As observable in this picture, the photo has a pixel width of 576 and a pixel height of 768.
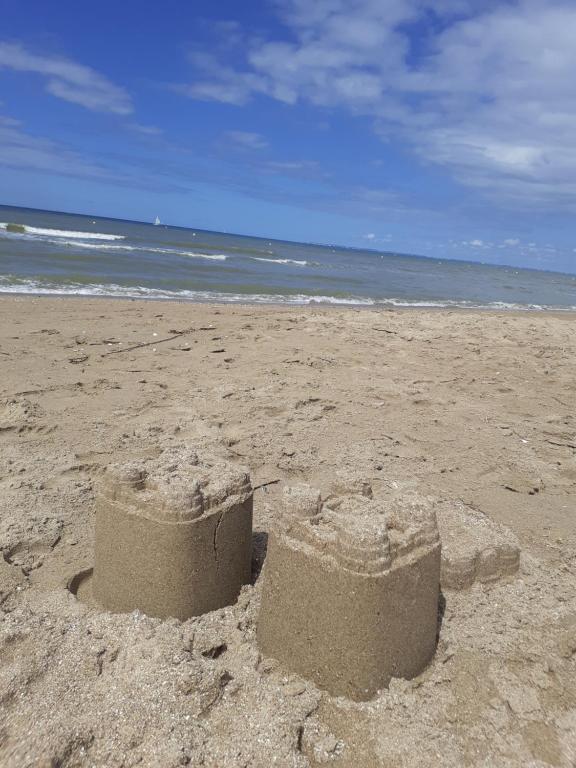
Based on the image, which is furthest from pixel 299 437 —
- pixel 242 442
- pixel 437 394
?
pixel 437 394

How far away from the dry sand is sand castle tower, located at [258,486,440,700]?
0.10 meters

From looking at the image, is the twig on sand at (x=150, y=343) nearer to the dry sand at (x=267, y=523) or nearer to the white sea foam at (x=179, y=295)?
the dry sand at (x=267, y=523)

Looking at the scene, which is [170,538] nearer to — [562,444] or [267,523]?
[267,523]

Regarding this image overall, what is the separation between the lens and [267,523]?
2938 millimetres

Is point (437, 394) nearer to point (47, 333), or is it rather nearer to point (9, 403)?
point (9, 403)

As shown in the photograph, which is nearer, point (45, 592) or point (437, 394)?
point (45, 592)

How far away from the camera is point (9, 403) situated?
14.2ft

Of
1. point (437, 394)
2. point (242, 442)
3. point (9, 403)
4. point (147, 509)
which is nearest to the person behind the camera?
point (147, 509)

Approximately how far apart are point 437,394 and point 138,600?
384 cm

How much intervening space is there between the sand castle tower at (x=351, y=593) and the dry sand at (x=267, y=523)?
0.33 ft

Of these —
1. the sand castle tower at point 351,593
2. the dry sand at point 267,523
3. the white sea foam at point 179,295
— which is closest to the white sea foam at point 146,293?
the white sea foam at point 179,295

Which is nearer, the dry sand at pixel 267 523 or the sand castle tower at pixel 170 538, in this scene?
A: the dry sand at pixel 267 523

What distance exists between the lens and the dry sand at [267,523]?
1.70 m

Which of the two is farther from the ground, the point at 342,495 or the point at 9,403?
the point at 342,495
